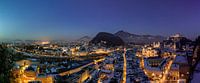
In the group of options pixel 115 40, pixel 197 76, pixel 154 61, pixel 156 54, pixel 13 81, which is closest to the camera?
pixel 197 76

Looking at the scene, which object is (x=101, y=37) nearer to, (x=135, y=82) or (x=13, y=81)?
(x=135, y=82)

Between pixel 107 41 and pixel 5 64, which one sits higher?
pixel 107 41

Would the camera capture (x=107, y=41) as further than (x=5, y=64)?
Yes

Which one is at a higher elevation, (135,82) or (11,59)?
(11,59)

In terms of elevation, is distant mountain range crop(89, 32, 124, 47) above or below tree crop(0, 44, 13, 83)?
above

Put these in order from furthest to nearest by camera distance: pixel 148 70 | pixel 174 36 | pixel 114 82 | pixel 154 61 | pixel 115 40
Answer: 1. pixel 115 40
2. pixel 174 36
3. pixel 154 61
4. pixel 148 70
5. pixel 114 82

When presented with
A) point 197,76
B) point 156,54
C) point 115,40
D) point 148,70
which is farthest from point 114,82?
point 115,40

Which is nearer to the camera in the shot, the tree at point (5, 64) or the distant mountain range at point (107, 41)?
the tree at point (5, 64)

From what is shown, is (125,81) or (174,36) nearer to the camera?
(125,81)

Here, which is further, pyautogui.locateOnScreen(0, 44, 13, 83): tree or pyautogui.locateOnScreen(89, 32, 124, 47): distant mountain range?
pyautogui.locateOnScreen(89, 32, 124, 47): distant mountain range

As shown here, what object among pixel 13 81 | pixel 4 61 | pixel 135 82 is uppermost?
pixel 4 61

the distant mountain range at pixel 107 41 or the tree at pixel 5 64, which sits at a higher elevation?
the distant mountain range at pixel 107 41
